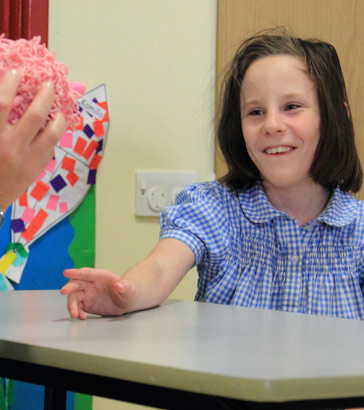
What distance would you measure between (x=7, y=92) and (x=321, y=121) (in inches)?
31.2

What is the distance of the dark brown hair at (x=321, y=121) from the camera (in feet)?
4.75

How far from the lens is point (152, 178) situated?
72.4 inches

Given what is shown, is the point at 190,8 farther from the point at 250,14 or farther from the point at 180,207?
the point at 180,207

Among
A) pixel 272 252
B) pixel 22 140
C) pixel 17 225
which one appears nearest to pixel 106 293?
pixel 22 140

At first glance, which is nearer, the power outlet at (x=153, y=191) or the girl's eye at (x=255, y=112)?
the girl's eye at (x=255, y=112)

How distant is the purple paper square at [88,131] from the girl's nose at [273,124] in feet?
1.70

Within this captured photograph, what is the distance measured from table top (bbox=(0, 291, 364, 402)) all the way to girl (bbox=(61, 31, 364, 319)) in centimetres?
34

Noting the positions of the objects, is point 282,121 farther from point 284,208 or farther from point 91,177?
point 91,177

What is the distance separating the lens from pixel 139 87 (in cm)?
184

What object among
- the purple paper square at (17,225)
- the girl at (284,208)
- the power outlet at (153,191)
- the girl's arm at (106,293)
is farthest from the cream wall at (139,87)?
the girl's arm at (106,293)

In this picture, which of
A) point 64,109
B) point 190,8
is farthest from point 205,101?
point 64,109

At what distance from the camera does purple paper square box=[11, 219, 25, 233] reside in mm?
1665

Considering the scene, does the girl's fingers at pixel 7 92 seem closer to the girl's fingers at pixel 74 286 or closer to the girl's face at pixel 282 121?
the girl's fingers at pixel 74 286

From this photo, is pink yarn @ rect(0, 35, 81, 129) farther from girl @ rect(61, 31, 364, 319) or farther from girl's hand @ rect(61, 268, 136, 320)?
girl @ rect(61, 31, 364, 319)
